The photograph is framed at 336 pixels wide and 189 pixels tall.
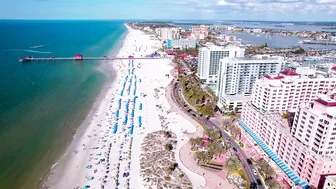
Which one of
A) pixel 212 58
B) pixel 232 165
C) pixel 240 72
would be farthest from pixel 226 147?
pixel 212 58

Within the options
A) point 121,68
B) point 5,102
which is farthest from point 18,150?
point 121,68

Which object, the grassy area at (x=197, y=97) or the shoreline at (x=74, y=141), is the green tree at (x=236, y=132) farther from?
the shoreline at (x=74, y=141)

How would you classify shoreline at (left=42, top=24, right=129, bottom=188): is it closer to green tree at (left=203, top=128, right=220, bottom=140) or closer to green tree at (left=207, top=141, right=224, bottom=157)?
green tree at (left=207, top=141, right=224, bottom=157)

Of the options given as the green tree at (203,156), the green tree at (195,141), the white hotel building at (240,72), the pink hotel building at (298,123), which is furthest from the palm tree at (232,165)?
the white hotel building at (240,72)

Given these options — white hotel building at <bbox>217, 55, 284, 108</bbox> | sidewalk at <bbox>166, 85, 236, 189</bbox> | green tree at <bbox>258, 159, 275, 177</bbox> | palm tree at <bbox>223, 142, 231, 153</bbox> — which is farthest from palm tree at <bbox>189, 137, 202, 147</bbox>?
white hotel building at <bbox>217, 55, 284, 108</bbox>

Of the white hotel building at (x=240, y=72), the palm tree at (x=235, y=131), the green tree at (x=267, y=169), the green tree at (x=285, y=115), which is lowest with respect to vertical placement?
the palm tree at (x=235, y=131)

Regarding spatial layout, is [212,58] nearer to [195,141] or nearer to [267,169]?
[195,141]
